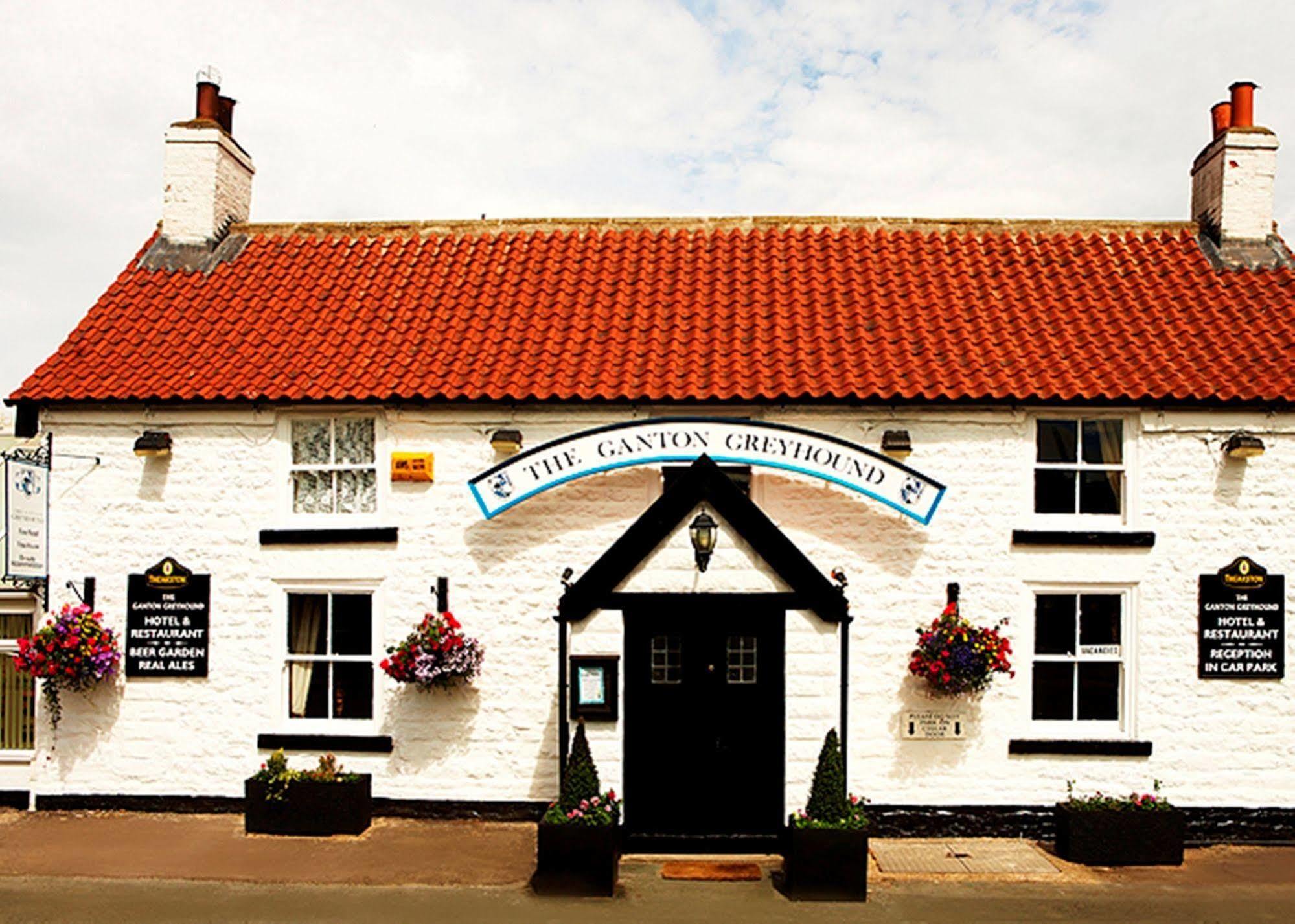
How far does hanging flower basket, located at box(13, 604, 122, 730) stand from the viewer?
10.4 metres

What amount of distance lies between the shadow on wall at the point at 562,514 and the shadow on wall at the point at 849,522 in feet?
4.45

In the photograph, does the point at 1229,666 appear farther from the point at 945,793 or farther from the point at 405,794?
the point at 405,794

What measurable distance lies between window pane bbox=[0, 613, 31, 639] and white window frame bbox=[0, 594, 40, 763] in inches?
1.6

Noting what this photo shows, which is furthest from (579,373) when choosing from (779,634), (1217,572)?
(1217,572)

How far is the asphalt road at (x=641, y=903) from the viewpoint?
26.3 ft

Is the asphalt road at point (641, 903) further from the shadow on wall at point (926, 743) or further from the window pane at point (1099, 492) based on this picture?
the window pane at point (1099, 492)

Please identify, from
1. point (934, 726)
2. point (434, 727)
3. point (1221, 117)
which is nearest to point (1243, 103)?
point (1221, 117)

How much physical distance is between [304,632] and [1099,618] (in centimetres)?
822

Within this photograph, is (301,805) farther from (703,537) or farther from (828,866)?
(828,866)

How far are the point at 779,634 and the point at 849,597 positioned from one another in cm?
115

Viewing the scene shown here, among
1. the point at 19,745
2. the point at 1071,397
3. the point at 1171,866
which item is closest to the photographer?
the point at 1171,866

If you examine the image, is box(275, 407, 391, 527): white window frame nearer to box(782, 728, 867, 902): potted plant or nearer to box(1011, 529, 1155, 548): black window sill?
box(782, 728, 867, 902): potted plant

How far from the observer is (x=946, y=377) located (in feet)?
34.7

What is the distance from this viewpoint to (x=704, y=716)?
9.60 meters
